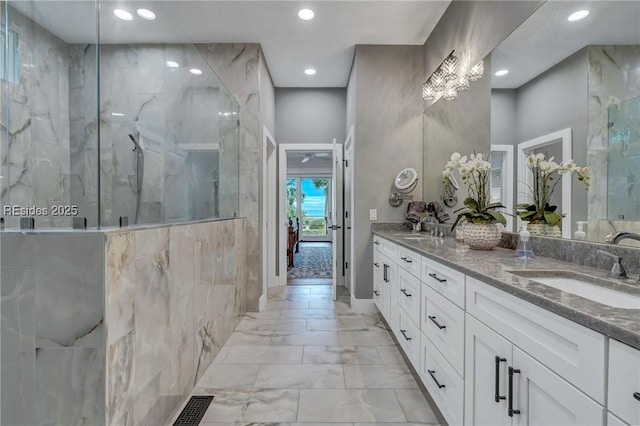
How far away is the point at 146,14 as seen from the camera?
297cm

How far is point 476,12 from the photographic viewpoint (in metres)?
2.41

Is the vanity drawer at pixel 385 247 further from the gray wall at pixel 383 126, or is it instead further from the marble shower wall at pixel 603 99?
the marble shower wall at pixel 603 99

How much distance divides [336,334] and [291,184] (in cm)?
781

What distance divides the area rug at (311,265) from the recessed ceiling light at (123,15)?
13.2 ft

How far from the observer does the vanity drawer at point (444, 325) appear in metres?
1.38

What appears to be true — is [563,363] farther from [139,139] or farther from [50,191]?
[139,139]

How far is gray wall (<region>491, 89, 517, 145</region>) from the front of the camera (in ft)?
6.38

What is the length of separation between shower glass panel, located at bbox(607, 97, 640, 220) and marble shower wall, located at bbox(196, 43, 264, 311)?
299cm

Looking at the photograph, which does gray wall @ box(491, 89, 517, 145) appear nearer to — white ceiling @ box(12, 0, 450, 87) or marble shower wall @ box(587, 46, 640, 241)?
marble shower wall @ box(587, 46, 640, 241)

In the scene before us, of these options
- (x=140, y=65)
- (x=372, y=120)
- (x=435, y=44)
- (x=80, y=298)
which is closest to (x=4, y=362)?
(x=80, y=298)

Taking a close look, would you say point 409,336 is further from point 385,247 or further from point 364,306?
point 364,306

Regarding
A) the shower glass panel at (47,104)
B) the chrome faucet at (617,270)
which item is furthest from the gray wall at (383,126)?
the shower glass panel at (47,104)

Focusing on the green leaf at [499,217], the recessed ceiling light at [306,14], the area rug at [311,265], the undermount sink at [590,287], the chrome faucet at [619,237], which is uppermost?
the recessed ceiling light at [306,14]

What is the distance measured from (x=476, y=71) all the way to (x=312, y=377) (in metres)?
2.62
